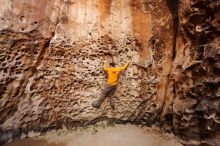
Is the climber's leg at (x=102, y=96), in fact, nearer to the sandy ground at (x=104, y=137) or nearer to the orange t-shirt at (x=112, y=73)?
the orange t-shirt at (x=112, y=73)

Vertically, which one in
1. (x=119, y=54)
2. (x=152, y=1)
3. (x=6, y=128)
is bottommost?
(x=6, y=128)

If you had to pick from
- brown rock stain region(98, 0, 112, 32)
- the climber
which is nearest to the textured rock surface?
brown rock stain region(98, 0, 112, 32)

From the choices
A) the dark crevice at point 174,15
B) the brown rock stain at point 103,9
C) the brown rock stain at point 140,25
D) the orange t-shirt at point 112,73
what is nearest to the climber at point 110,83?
the orange t-shirt at point 112,73

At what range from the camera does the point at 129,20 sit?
5.79 metres

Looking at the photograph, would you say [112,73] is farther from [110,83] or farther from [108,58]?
[108,58]

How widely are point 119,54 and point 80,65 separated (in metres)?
0.89

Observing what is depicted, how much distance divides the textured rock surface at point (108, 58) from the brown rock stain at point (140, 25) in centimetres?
2

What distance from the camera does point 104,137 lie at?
5.30 m

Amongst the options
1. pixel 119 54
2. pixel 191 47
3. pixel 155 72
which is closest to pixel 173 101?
pixel 155 72

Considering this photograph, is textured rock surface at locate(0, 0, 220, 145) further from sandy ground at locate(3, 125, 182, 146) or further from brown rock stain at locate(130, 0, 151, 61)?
sandy ground at locate(3, 125, 182, 146)

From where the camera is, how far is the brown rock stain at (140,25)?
5.71 m

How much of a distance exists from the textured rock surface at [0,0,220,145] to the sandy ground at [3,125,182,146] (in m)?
0.21

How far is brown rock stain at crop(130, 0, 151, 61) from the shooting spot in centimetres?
571

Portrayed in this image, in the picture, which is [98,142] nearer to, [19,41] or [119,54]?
[119,54]
